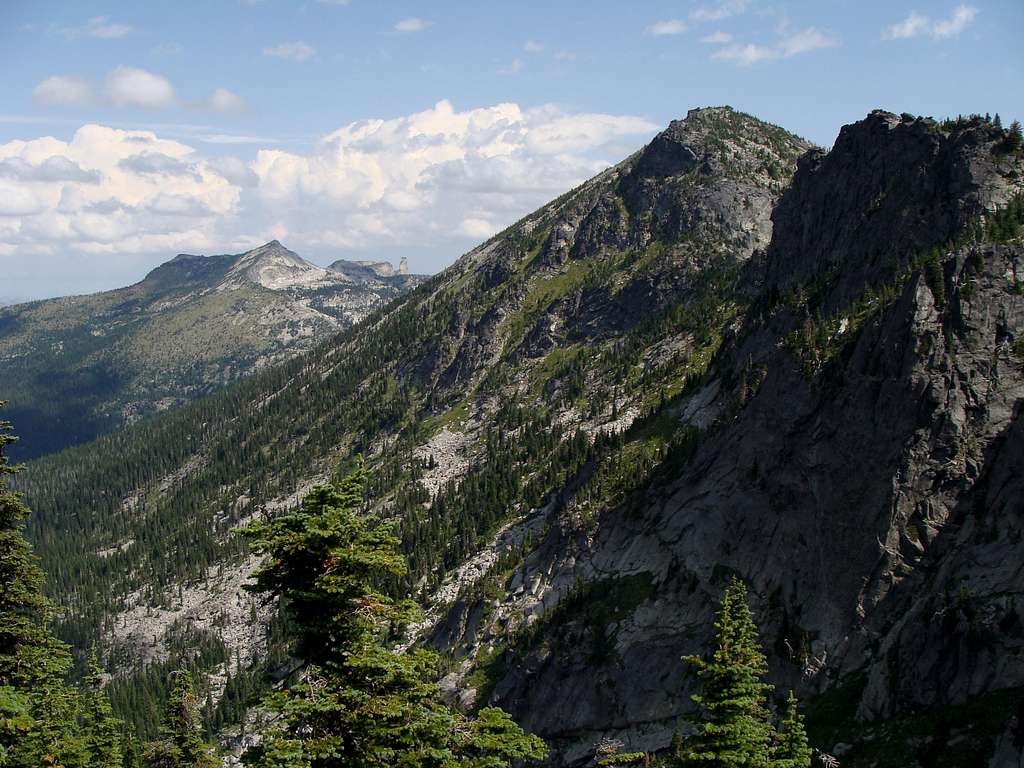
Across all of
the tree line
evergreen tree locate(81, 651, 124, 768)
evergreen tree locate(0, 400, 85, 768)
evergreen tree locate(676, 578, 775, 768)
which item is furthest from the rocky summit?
evergreen tree locate(81, 651, 124, 768)

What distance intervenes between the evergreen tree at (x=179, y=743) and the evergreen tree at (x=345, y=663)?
2981 centimetres

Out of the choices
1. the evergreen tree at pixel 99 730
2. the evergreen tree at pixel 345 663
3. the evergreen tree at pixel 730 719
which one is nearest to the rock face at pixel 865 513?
the evergreen tree at pixel 730 719

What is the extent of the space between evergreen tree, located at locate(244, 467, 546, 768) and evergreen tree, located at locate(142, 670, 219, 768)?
97.8 feet

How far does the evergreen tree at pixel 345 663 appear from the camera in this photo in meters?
19.0

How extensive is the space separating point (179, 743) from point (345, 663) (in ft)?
111

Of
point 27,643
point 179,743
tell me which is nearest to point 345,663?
point 27,643

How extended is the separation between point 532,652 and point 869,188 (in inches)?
3420

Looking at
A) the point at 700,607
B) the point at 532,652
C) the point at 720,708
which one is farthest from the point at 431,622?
the point at 720,708

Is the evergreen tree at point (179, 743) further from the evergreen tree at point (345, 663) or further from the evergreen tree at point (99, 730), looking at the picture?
the evergreen tree at point (345, 663)

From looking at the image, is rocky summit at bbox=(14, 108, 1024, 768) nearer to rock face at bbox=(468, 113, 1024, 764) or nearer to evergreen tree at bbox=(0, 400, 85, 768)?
rock face at bbox=(468, 113, 1024, 764)

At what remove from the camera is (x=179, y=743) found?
44.7 meters

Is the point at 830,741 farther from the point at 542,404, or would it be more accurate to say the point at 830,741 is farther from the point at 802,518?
the point at 542,404

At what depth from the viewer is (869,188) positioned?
368 ft

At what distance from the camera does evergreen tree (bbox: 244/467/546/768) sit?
1897cm
